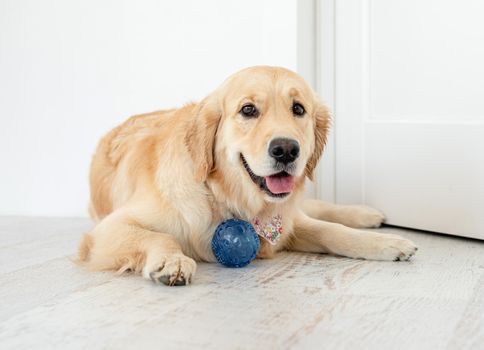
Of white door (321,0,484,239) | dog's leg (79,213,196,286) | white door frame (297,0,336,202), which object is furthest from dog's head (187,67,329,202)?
white door frame (297,0,336,202)

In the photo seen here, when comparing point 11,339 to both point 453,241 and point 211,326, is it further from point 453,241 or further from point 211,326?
point 453,241

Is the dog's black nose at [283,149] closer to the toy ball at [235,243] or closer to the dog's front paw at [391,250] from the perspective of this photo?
the toy ball at [235,243]

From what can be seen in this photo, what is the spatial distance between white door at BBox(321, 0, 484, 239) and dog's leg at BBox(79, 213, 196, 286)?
1.39 metres

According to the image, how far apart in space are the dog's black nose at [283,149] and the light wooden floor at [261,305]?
436mm

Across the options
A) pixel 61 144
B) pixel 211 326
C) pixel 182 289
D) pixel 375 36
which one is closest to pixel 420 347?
pixel 211 326

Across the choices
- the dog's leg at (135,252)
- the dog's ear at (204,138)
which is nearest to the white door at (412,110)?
the dog's ear at (204,138)

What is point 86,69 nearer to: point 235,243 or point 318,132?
point 318,132

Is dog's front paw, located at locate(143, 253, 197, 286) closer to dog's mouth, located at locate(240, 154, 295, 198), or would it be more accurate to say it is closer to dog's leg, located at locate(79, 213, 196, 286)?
dog's leg, located at locate(79, 213, 196, 286)

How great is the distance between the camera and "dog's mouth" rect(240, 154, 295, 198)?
8.35 feet

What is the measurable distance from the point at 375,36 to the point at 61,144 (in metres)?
1.92

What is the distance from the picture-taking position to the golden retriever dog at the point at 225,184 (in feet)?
8.11

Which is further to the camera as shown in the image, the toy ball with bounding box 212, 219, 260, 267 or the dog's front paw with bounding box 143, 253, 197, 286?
the toy ball with bounding box 212, 219, 260, 267

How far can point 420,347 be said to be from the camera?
5.59ft

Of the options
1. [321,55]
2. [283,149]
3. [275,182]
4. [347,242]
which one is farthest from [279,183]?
[321,55]
